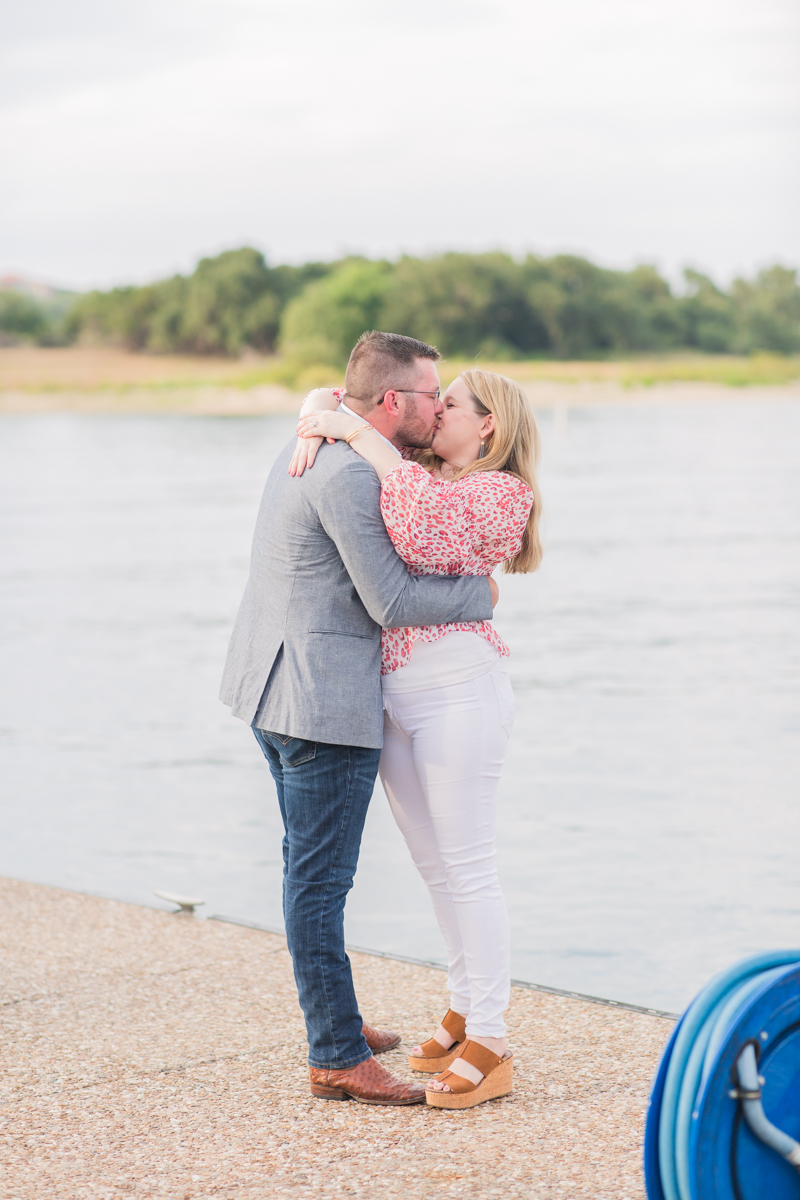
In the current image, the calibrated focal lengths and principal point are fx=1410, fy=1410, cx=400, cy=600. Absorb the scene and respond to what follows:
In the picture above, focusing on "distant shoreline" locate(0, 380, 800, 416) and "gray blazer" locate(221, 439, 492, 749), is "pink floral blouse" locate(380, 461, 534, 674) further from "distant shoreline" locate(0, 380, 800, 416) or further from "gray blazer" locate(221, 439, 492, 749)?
"distant shoreline" locate(0, 380, 800, 416)

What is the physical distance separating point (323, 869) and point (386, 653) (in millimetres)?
516

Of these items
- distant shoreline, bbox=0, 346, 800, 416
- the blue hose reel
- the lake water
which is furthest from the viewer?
distant shoreline, bbox=0, 346, 800, 416

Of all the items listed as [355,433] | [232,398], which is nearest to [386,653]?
[355,433]

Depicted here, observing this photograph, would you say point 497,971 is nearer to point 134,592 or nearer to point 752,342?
point 134,592

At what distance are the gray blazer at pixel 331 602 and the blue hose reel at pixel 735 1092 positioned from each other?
1.06 metres

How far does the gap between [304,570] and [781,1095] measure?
4.88 ft

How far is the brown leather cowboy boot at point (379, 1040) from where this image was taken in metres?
3.64

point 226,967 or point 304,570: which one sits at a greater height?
point 304,570

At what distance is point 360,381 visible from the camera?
326 centimetres

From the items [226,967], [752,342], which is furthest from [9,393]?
[226,967]

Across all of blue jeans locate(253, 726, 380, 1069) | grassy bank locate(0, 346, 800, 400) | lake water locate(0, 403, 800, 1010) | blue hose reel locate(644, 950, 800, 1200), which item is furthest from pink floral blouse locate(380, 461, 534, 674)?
grassy bank locate(0, 346, 800, 400)

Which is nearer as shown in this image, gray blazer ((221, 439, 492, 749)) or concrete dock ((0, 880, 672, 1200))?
concrete dock ((0, 880, 672, 1200))

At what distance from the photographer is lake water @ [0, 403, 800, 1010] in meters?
5.94

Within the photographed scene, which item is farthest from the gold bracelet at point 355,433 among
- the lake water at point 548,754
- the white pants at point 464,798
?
the lake water at point 548,754
